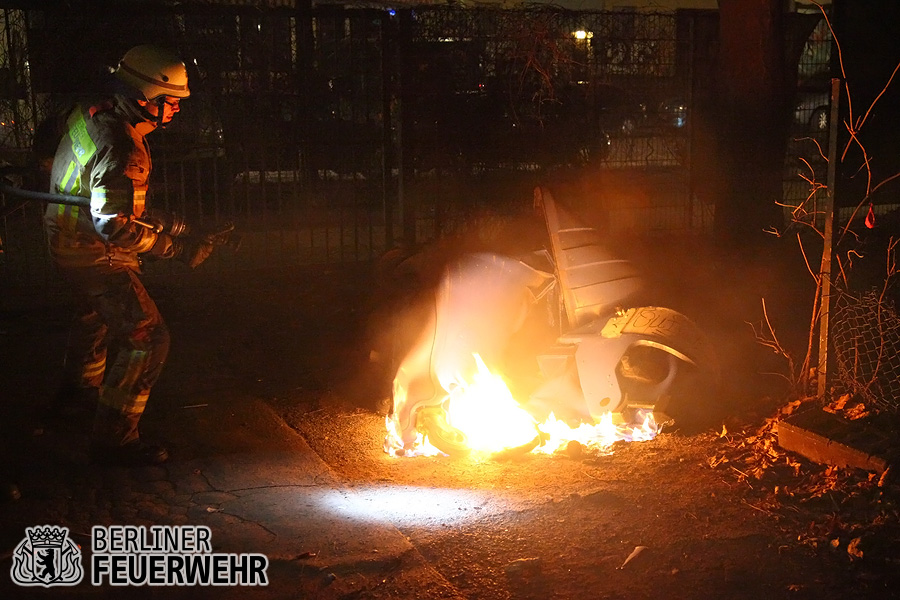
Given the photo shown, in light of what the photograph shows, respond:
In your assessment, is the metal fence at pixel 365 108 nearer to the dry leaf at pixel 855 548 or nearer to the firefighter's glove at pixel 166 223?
the firefighter's glove at pixel 166 223

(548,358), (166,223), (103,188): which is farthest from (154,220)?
(548,358)

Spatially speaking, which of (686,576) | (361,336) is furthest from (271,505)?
(361,336)

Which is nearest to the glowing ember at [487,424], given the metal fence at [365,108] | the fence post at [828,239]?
the fence post at [828,239]

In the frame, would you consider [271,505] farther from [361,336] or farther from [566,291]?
[361,336]

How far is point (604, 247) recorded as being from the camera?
580cm

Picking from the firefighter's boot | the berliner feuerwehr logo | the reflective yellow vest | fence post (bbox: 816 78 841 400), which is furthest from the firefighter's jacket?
fence post (bbox: 816 78 841 400)

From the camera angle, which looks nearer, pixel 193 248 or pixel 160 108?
pixel 160 108

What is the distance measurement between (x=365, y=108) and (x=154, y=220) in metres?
4.89

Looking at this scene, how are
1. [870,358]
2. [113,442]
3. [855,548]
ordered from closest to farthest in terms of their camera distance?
[855,548] < [113,442] < [870,358]

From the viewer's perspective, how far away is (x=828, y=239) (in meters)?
5.24

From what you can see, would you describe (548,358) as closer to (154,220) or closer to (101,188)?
(154,220)

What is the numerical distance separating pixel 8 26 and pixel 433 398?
5.97 m

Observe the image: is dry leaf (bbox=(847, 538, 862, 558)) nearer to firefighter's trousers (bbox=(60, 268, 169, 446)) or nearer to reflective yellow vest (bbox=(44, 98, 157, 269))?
firefighter's trousers (bbox=(60, 268, 169, 446))

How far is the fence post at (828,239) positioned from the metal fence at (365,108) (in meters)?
3.85
